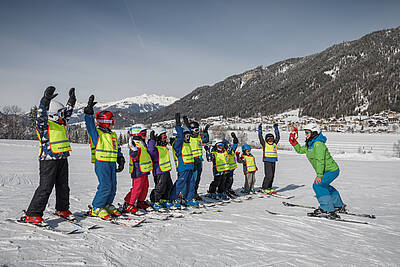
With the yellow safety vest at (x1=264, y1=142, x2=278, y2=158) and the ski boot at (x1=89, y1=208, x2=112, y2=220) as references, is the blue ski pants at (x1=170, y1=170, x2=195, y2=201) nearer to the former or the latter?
the ski boot at (x1=89, y1=208, x2=112, y2=220)

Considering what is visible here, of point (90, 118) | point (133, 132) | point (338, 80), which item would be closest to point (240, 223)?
point (133, 132)

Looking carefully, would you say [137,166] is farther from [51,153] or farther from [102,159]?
[51,153]

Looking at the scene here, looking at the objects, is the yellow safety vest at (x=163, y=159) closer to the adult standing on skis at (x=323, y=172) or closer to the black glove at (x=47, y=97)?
the black glove at (x=47, y=97)

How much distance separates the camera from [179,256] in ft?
10.8

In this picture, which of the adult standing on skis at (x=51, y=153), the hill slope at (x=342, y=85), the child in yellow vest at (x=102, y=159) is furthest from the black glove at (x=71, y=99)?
the hill slope at (x=342, y=85)

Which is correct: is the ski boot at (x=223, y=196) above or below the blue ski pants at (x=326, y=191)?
below

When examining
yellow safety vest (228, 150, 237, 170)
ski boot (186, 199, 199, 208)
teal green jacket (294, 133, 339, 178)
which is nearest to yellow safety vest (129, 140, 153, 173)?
ski boot (186, 199, 199, 208)

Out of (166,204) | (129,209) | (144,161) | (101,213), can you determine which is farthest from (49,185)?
(166,204)

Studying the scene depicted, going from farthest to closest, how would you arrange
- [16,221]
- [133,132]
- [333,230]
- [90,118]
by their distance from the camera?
[133,132] < [333,230] < [90,118] < [16,221]

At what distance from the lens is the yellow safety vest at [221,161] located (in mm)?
7844

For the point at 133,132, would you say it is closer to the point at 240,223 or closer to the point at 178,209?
the point at 178,209

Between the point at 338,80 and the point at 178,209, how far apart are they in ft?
544

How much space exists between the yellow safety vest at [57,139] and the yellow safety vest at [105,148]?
1.57 feet

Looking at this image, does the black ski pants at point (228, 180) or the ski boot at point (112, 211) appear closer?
the ski boot at point (112, 211)
